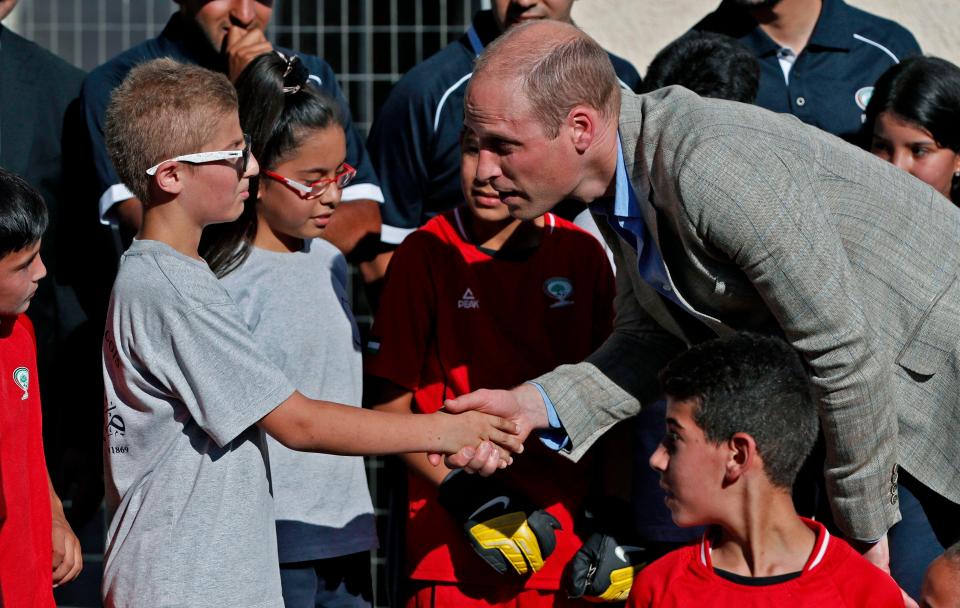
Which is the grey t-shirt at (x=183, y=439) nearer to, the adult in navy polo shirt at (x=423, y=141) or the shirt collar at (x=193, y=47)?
the adult in navy polo shirt at (x=423, y=141)

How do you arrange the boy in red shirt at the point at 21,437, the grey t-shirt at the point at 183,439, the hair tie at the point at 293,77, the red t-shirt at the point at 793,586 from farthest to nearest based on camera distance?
1. the hair tie at the point at 293,77
2. the boy in red shirt at the point at 21,437
3. the grey t-shirt at the point at 183,439
4. the red t-shirt at the point at 793,586

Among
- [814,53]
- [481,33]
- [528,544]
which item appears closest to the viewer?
[528,544]

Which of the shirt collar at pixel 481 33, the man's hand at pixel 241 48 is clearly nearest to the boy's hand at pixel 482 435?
the man's hand at pixel 241 48

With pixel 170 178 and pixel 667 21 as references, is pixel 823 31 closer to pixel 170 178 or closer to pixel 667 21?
pixel 667 21

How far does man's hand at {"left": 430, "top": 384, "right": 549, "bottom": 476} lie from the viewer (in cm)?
320

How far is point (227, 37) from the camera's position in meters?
4.11

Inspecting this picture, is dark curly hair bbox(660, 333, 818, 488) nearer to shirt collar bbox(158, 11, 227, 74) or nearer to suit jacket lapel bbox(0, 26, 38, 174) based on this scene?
shirt collar bbox(158, 11, 227, 74)

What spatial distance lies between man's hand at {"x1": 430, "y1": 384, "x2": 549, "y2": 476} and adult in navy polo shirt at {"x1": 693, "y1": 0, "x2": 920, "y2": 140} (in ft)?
5.19

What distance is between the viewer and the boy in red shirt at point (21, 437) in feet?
9.61

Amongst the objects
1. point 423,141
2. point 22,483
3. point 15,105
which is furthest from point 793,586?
point 15,105

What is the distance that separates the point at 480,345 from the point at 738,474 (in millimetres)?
957

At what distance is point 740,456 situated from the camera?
2852mm

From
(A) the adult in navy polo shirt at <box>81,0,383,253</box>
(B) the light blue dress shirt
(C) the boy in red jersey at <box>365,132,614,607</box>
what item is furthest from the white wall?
(B) the light blue dress shirt

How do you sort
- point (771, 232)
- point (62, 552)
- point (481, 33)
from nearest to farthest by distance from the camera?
point (771, 232)
point (62, 552)
point (481, 33)
